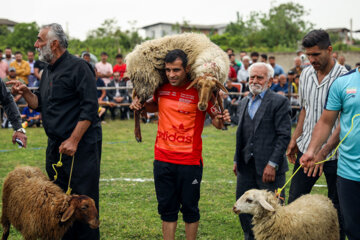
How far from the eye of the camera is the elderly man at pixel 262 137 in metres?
4.89

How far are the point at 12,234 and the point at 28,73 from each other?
1330 cm

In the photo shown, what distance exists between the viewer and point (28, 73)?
58.0 feet

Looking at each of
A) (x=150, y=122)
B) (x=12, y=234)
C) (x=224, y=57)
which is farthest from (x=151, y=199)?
(x=150, y=122)

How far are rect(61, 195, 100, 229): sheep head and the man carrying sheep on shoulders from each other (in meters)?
0.79

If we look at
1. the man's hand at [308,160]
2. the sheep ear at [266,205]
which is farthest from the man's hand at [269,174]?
the man's hand at [308,160]

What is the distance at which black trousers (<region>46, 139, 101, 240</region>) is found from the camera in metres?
4.61

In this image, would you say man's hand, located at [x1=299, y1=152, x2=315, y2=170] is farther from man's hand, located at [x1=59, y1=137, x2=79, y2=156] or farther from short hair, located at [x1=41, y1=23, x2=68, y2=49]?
short hair, located at [x1=41, y1=23, x2=68, y2=49]

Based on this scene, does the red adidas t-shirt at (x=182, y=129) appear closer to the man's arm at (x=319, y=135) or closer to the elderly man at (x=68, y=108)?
the elderly man at (x=68, y=108)

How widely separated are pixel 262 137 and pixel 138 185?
382 cm

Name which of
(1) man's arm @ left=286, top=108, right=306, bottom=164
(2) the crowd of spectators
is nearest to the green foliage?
(2) the crowd of spectators

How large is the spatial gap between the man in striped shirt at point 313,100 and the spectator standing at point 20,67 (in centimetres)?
1514

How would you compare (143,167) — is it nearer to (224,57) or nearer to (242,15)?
(224,57)

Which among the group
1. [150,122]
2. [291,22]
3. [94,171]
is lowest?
[150,122]

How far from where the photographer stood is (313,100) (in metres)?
4.89
